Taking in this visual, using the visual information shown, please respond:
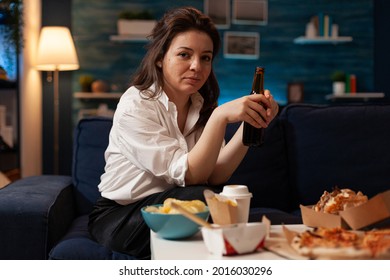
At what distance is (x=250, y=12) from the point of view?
5.78 metres

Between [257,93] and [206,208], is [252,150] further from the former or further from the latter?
[206,208]

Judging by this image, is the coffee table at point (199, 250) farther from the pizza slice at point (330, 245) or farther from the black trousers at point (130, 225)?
the black trousers at point (130, 225)

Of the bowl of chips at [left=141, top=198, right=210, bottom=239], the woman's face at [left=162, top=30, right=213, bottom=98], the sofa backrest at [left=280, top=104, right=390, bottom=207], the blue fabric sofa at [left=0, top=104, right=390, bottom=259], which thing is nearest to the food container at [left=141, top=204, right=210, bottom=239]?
the bowl of chips at [left=141, top=198, right=210, bottom=239]

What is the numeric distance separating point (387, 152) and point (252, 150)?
0.57 m

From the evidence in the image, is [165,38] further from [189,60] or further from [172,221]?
[172,221]

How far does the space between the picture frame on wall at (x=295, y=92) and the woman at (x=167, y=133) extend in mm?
3717

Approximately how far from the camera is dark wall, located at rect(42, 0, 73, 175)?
18.1ft

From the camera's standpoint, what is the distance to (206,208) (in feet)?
4.35

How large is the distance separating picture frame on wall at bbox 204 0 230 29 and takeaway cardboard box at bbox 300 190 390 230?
15.0 feet

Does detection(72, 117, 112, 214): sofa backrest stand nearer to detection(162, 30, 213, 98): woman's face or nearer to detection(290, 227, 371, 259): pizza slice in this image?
detection(162, 30, 213, 98): woman's face

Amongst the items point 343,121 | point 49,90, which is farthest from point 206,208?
point 49,90

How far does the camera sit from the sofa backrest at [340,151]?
2.48 metres

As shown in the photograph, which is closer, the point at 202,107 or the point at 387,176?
the point at 202,107
